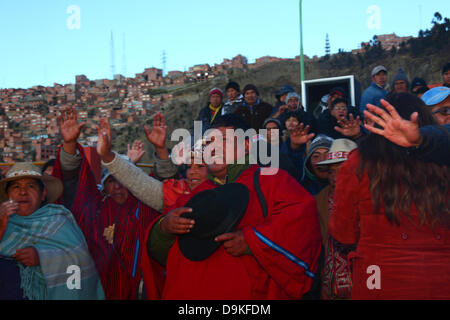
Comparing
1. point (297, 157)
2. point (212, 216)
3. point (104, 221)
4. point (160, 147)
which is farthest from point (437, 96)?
point (104, 221)

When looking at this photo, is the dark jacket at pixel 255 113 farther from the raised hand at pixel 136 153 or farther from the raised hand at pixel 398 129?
the raised hand at pixel 398 129

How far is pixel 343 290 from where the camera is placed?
2904 millimetres

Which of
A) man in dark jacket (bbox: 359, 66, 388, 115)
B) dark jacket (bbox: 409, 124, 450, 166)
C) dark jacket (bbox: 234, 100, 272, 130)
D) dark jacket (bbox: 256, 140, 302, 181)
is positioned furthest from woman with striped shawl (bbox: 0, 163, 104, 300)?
man in dark jacket (bbox: 359, 66, 388, 115)

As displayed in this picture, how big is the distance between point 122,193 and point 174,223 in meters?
1.34

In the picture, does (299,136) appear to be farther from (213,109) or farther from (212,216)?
(213,109)

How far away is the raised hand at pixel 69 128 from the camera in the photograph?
3.61 m

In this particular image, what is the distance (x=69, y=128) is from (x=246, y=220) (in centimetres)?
180

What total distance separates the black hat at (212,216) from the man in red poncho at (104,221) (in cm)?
111

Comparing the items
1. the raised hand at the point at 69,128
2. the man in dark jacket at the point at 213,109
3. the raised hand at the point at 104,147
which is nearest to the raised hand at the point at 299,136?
the raised hand at the point at 104,147

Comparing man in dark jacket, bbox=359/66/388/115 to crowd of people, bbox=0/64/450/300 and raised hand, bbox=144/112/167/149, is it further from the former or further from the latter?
raised hand, bbox=144/112/167/149

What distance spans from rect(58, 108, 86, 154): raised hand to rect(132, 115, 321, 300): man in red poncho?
1.31m
